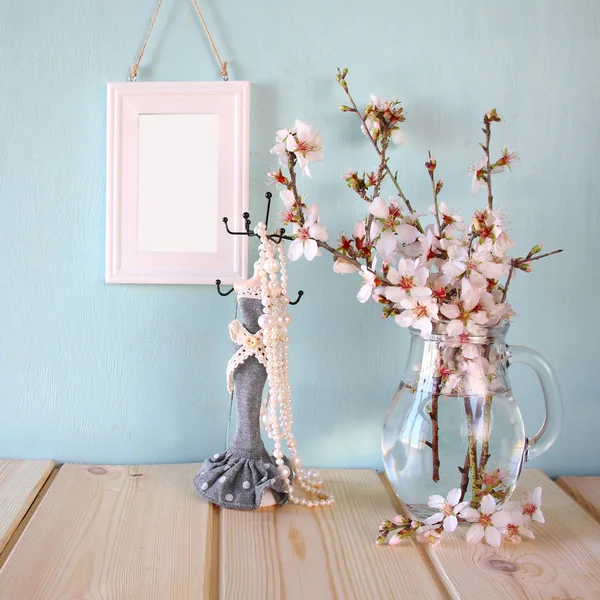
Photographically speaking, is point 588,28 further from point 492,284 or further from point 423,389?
point 423,389

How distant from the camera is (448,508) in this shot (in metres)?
0.79

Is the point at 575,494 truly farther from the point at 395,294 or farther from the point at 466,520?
the point at 395,294

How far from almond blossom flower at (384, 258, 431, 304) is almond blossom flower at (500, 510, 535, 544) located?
29 cm

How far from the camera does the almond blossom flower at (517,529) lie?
805 mm

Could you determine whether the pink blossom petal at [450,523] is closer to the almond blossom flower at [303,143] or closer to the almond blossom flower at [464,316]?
the almond blossom flower at [464,316]

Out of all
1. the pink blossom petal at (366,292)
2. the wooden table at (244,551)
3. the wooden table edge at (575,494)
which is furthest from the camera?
the wooden table edge at (575,494)

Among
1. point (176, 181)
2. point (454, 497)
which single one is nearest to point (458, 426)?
point (454, 497)

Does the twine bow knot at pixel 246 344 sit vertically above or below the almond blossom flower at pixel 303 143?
below

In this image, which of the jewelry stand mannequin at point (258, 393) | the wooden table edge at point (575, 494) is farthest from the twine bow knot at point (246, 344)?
the wooden table edge at point (575, 494)

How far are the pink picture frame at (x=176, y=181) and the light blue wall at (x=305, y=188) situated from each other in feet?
0.09

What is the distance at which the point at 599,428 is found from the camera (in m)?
1.09

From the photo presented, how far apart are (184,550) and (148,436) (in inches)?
12.7

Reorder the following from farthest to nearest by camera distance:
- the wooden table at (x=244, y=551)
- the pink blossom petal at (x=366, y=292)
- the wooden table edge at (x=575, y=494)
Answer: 1. the wooden table edge at (x=575, y=494)
2. the pink blossom petal at (x=366, y=292)
3. the wooden table at (x=244, y=551)

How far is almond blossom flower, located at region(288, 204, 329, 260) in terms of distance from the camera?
83 centimetres
